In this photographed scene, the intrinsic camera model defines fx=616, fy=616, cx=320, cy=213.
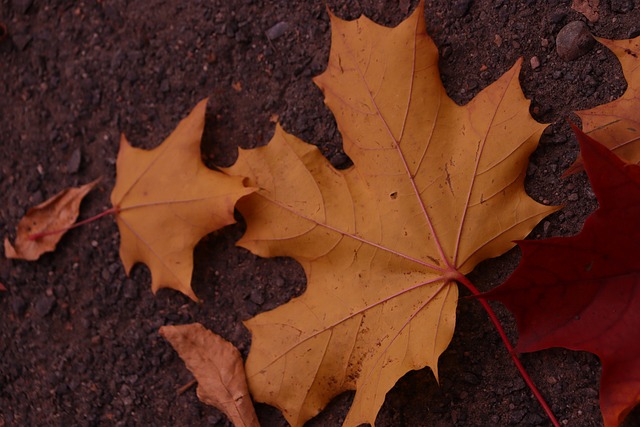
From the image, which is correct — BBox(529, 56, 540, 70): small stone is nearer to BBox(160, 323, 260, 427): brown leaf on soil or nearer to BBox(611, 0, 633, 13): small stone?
BBox(611, 0, 633, 13): small stone

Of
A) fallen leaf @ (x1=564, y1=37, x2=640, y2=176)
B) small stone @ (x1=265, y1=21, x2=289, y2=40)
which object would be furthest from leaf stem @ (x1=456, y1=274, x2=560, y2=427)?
small stone @ (x1=265, y1=21, x2=289, y2=40)

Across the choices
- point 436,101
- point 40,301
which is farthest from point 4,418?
point 436,101

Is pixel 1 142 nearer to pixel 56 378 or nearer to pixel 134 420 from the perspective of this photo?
pixel 56 378

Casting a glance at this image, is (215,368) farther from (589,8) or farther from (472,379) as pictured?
(589,8)

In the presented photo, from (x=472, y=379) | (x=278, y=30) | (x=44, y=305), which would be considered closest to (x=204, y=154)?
(x=278, y=30)

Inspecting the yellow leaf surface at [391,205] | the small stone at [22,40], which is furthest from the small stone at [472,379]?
the small stone at [22,40]

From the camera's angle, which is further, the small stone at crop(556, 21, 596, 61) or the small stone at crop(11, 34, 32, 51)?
the small stone at crop(11, 34, 32, 51)
